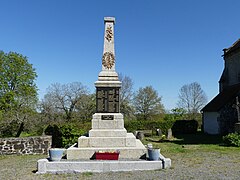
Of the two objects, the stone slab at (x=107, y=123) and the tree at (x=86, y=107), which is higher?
the tree at (x=86, y=107)

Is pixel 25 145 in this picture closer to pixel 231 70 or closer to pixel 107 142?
pixel 107 142

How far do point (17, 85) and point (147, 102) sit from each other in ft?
73.7

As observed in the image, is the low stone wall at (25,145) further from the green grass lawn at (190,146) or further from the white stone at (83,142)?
the green grass lawn at (190,146)

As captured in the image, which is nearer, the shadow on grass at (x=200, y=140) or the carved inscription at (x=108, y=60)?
the carved inscription at (x=108, y=60)

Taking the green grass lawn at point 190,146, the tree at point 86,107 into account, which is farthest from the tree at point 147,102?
the green grass lawn at point 190,146

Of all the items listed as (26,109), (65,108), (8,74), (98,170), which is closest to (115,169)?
(98,170)

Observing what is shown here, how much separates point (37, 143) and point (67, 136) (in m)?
2.02

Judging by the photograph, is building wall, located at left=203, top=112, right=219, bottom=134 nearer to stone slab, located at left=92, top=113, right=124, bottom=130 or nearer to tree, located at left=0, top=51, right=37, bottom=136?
stone slab, located at left=92, top=113, right=124, bottom=130

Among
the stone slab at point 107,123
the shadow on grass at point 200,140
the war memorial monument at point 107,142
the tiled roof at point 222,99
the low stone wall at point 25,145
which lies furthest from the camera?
the tiled roof at point 222,99

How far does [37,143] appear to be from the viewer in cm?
1391

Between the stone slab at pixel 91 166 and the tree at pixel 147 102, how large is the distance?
32.7 metres

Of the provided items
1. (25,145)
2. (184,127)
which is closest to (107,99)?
(25,145)

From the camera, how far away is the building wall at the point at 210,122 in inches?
999

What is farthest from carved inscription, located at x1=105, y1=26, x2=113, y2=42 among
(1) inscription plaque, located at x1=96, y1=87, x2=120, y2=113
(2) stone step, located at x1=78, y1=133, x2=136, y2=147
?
(2) stone step, located at x1=78, y1=133, x2=136, y2=147
